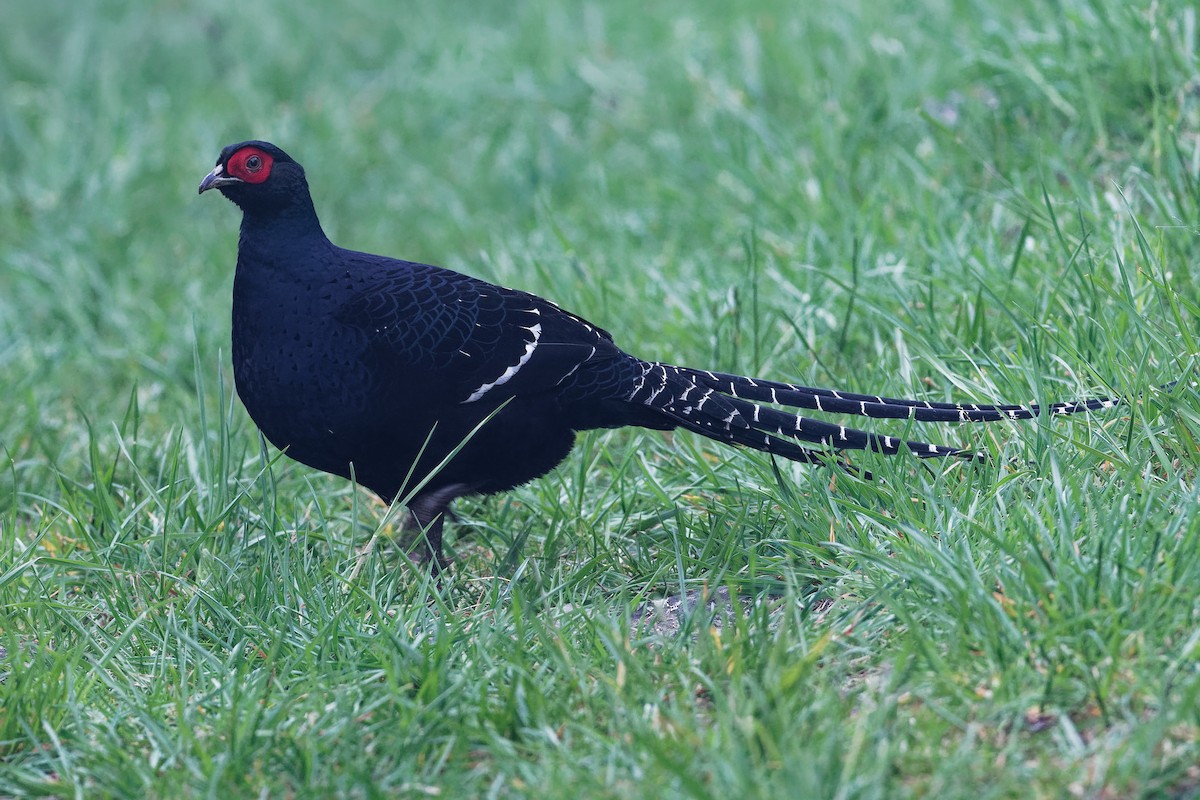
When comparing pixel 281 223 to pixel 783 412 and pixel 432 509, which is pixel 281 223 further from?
pixel 783 412

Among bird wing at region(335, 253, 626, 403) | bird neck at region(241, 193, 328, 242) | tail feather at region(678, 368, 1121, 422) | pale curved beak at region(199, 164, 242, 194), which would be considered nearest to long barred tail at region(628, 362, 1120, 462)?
tail feather at region(678, 368, 1121, 422)

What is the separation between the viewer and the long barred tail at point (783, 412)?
11.5 feet

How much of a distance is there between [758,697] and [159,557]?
1972 millimetres

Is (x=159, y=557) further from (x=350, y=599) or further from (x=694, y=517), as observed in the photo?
(x=694, y=517)

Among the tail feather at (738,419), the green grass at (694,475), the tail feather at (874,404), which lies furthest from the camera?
the tail feather at (738,419)

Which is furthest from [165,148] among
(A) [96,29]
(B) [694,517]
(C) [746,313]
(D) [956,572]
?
(D) [956,572]

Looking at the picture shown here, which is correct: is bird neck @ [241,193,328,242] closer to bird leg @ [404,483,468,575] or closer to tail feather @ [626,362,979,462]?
bird leg @ [404,483,468,575]

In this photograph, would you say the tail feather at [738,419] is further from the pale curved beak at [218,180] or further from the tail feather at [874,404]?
the pale curved beak at [218,180]

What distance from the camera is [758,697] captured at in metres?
2.58

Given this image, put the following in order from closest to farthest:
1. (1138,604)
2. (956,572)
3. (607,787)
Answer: (607,787) → (1138,604) → (956,572)

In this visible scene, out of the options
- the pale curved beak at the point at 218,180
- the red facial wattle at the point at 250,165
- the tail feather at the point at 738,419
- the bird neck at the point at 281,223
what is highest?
the red facial wattle at the point at 250,165

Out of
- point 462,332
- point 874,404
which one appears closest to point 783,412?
point 874,404

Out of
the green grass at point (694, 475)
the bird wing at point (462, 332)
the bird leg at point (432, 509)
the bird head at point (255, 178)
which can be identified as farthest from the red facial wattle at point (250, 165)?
the bird leg at point (432, 509)

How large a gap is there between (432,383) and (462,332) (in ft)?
0.59
